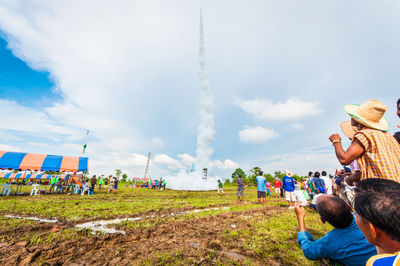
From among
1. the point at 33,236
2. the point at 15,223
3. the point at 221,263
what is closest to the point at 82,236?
the point at 33,236

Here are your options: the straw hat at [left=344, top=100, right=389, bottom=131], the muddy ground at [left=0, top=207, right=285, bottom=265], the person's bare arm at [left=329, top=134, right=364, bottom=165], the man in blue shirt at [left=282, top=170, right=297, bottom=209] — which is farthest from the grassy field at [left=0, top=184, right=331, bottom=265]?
the man in blue shirt at [left=282, top=170, right=297, bottom=209]

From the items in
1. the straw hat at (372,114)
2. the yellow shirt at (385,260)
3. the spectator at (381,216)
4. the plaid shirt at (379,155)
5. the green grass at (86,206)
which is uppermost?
the straw hat at (372,114)

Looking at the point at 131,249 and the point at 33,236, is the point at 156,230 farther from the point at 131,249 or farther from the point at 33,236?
the point at 33,236

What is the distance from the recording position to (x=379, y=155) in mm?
2057

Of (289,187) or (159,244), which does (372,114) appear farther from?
(289,187)

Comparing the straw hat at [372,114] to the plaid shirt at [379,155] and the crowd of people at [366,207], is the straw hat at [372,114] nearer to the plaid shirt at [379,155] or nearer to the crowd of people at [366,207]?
the crowd of people at [366,207]

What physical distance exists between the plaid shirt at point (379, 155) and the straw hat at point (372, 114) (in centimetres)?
17

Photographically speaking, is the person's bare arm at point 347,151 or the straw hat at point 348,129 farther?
the straw hat at point 348,129

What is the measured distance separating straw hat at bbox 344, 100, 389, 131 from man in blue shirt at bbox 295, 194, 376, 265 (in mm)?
1290

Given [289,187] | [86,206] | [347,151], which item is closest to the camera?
[347,151]

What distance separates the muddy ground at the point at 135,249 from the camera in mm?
2965

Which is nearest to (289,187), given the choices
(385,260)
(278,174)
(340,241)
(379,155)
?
(379,155)

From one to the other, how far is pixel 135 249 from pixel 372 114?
4634 millimetres

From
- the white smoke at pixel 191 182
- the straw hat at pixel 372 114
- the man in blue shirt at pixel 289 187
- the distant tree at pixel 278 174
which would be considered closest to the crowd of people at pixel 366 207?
the straw hat at pixel 372 114
